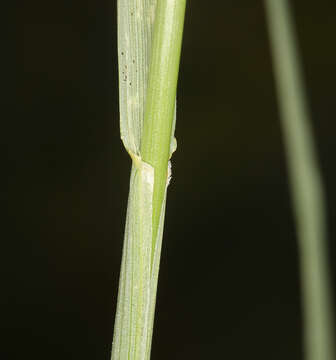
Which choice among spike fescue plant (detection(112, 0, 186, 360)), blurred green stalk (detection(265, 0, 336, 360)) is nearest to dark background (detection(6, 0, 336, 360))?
blurred green stalk (detection(265, 0, 336, 360))

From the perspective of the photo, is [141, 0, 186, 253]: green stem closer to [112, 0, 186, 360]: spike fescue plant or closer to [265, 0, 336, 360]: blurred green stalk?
[112, 0, 186, 360]: spike fescue plant

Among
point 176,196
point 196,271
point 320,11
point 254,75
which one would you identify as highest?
point 320,11

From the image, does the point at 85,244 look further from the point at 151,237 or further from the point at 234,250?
the point at 151,237

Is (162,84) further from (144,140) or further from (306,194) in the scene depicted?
(306,194)

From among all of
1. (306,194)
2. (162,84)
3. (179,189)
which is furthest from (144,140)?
(179,189)

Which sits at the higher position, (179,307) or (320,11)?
(320,11)

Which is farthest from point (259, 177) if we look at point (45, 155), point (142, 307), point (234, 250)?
point (142, 307)
